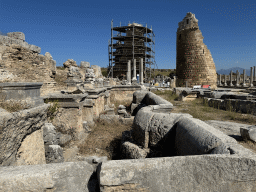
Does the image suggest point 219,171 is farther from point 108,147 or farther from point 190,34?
point 190,34

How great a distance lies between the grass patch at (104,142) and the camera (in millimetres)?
3842

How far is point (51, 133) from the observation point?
3.39 m

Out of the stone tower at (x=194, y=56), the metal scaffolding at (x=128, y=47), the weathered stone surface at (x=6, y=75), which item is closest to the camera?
the weathered stone surface at (x=6, y=75)

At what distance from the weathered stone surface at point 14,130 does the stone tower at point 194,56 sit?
1999 centimetres

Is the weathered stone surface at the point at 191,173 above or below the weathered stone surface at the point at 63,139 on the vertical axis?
above

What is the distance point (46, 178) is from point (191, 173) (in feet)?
4.18

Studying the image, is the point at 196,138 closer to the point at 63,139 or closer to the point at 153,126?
the point at 153,126

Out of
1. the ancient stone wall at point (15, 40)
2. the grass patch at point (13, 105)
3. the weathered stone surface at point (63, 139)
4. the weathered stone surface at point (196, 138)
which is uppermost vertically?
the ancient stone wall at point (15, 40)

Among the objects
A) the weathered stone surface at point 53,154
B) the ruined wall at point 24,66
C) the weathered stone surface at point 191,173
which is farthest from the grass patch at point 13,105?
the ruined wall at point 24,66

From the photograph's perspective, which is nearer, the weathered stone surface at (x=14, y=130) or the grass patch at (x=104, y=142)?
the weathered stone surface at (x=14, y=130)

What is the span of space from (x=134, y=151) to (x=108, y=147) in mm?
1319

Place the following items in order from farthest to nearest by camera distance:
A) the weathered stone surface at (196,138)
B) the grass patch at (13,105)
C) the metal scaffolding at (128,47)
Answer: the metal scaffolding at (128,47), the grass patch at (13,105), the weathered stone surface at (196,138)

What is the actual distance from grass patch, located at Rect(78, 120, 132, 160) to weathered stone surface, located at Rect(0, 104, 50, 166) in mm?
1938

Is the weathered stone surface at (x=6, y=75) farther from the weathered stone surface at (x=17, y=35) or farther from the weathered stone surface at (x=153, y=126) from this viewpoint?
the weathered stone surface at (x=153, y=126)
